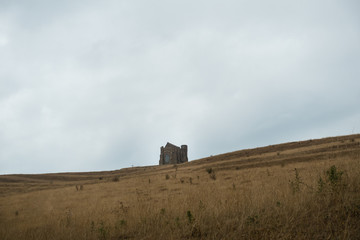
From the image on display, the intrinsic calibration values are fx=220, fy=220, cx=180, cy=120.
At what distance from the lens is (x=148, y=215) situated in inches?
200

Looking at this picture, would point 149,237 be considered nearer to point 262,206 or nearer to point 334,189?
point 262,206

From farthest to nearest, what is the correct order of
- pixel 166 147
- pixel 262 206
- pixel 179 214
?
pixel 166 147
pixel 179 214
pixel 262 206

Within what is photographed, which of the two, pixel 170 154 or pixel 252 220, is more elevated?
pixel 170 154

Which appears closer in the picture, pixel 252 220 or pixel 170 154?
pixel 252 220

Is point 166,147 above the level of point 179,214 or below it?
above

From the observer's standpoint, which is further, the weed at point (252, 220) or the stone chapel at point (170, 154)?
the stone chapel at point (170, 154)

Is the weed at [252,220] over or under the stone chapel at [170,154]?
under

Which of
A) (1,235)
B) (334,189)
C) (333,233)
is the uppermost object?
(334,189)

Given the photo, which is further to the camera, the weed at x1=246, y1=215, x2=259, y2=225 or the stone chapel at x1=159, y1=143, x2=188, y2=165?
the stone chapel at x1=159, y1=143, x2=188, y2=165

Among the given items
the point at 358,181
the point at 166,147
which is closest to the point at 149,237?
the point at 358,181

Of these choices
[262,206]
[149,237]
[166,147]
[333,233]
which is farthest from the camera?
[166,147]

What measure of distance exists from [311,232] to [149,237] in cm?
253

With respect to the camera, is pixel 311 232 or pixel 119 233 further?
pixel 119 233

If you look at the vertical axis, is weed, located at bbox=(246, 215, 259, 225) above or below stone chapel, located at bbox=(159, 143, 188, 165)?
below
